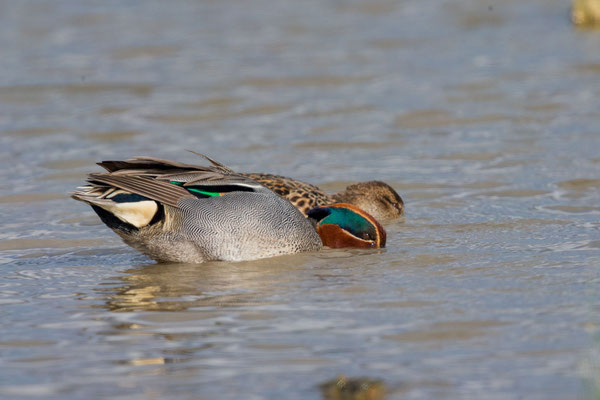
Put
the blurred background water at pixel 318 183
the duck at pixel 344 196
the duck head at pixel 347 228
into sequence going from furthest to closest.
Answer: the duck at pixel 344 196, the duck head at pixel 347 228, the blurred background water at pixel 318 183

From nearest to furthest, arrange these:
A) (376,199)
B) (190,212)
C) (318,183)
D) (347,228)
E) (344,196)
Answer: (190,212) → (347,228) → (376,199) → (344,196) → (318,183)

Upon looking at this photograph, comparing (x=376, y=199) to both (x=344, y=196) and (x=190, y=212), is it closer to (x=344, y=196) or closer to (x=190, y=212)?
(x=344, y=196)

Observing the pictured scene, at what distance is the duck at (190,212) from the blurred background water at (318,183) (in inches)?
Result: 5.4

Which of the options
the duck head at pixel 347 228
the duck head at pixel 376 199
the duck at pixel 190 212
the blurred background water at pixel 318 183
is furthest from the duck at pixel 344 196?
the duck at pixel 190 212

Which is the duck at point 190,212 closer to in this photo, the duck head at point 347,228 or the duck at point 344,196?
the duck head at point 347,228

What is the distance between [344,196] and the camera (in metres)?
9.40

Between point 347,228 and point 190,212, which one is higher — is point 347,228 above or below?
below

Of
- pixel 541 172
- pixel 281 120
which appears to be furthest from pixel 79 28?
pixel 541 172

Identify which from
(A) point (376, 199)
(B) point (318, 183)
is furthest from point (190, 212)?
(B) point (318, 183)

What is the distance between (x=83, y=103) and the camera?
13922 millimetres

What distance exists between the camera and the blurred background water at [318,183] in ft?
17.1

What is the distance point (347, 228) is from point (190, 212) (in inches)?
50.1

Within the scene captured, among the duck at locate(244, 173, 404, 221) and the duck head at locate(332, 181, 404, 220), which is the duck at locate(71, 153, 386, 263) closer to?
the duck at locate(244, 173, 404, 221)

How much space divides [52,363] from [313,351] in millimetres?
1243
